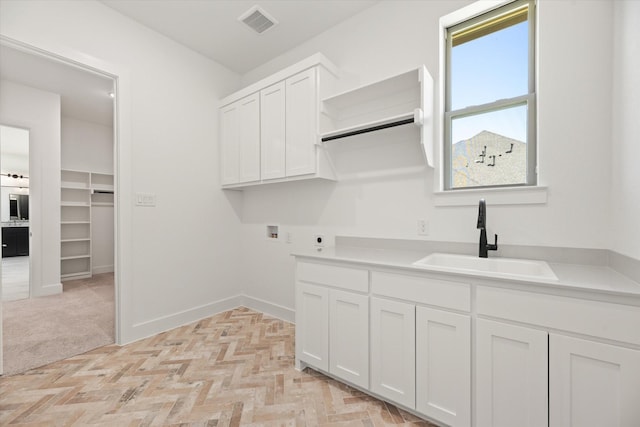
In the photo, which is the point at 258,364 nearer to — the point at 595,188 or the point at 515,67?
the point at 595,188

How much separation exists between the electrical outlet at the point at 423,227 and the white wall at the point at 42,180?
5165 millimetres

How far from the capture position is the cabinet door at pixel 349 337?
1735mm

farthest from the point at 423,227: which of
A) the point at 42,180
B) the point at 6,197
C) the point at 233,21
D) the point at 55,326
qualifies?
the point at 6,197

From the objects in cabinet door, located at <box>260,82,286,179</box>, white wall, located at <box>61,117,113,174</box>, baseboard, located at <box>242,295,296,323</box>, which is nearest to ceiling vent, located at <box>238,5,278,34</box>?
cabinet door, located at <box>260,82,286,179</box>

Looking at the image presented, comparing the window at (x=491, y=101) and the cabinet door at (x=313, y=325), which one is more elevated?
the window at (x=491, y=101)

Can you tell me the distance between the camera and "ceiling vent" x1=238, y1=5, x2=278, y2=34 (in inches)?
99.0

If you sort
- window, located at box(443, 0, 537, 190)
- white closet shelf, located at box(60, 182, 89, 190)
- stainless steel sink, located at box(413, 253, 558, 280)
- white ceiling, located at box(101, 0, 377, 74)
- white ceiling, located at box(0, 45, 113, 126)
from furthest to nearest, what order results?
white closet shelf, located at box(60, 182, 89, 190)
white ceiling, located at box(0, 45, 113, 126)
white ceiling, located at box(101, 0, 377, 74)
window, located at box(443, 0, 537, 190)
stainless steel sink, located at box(413, 253, 558, 280)

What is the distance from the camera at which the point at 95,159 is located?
5.43 metres

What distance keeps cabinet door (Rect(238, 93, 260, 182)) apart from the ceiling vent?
605mm

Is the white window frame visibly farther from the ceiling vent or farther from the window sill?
the ceiling vent

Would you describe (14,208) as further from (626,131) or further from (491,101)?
(626,131)

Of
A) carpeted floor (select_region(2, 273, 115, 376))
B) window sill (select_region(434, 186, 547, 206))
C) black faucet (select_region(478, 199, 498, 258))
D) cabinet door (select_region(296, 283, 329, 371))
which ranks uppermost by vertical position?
window sill (select_region(434, 186, 547, 206))

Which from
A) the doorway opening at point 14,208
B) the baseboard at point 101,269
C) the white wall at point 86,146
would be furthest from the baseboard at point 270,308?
the white wall at point 86,146

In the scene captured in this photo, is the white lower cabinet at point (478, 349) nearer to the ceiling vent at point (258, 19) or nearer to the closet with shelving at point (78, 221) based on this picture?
the ceiling vent at point (258, 19)
